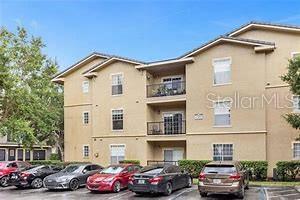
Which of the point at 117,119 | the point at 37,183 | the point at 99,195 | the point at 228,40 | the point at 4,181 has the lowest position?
the point at 4,181

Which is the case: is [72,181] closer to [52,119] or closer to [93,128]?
[93,128]

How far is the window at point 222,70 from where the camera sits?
26312 mm

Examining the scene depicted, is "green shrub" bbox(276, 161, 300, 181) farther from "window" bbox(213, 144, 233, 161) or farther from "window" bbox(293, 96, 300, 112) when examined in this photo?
"window" bbox(213, 144, 233, 161)

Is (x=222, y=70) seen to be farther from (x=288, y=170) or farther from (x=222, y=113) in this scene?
(x=288, y=170)

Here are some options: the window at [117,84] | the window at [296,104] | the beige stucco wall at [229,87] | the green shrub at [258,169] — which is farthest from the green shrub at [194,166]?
the window at [117,84]

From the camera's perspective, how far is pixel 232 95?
85.1 ft

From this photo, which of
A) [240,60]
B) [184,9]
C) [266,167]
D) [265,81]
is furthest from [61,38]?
[266,167]

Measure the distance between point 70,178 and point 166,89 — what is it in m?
11.8

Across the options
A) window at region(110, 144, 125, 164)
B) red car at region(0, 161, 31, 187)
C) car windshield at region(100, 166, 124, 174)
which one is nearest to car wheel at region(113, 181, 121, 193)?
car windshield at region(100, 166, 124, 174)

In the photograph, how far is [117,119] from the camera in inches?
1228

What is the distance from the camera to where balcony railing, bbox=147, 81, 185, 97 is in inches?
1141

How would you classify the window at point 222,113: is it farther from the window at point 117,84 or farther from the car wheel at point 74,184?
the car wheel at point 74,184

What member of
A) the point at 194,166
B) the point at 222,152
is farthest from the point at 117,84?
the point at 222,152

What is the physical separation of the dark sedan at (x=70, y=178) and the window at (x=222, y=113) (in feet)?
31.2
